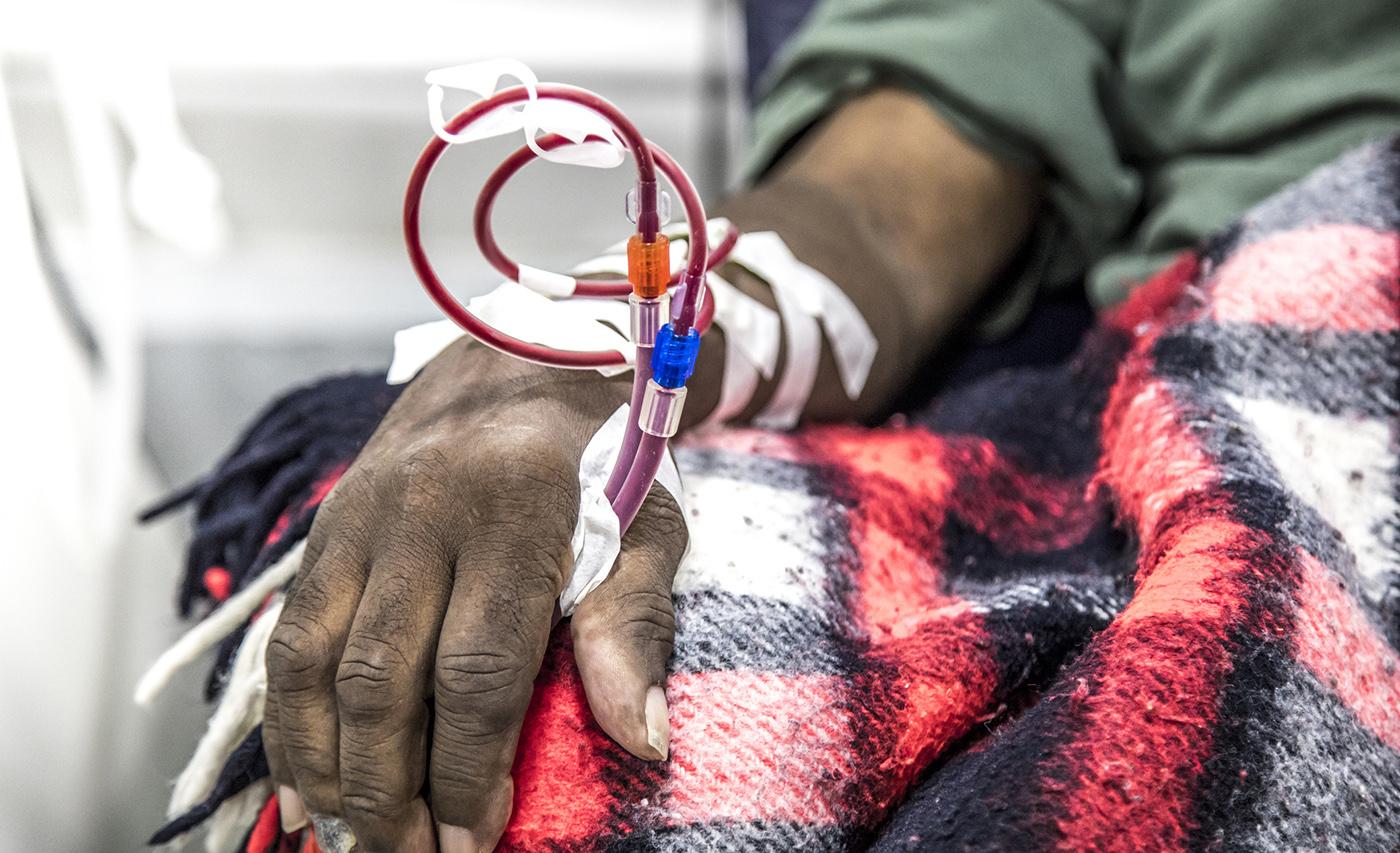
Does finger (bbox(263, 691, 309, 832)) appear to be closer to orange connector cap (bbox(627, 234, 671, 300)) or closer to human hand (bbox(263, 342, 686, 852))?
human hand (bbox(263, 342, 686, 852))

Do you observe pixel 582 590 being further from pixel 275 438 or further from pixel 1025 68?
pixel 1025 68

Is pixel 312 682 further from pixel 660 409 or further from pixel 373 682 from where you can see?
pixel 660 409

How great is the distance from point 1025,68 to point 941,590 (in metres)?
0.43

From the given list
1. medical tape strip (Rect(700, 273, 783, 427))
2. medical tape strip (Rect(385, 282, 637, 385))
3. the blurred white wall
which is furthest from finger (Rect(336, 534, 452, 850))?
the blurred white wall

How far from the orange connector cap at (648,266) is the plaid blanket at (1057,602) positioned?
115 millimetres

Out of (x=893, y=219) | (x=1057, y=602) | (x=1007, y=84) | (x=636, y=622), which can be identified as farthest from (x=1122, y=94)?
(x=636, y=622)

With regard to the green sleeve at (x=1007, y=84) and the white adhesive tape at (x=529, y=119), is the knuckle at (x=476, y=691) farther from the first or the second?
the green sleeve at (x=1007, y=84)

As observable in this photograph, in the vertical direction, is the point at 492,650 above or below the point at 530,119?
below

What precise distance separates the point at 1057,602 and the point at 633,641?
171mm

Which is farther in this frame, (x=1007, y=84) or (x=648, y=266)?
(x=1007, y=84)

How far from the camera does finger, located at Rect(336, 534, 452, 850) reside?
361mm

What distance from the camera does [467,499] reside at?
0.40 metres

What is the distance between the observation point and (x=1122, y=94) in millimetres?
824

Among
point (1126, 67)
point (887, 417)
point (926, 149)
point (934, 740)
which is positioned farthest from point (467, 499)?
point (1126, 67)
